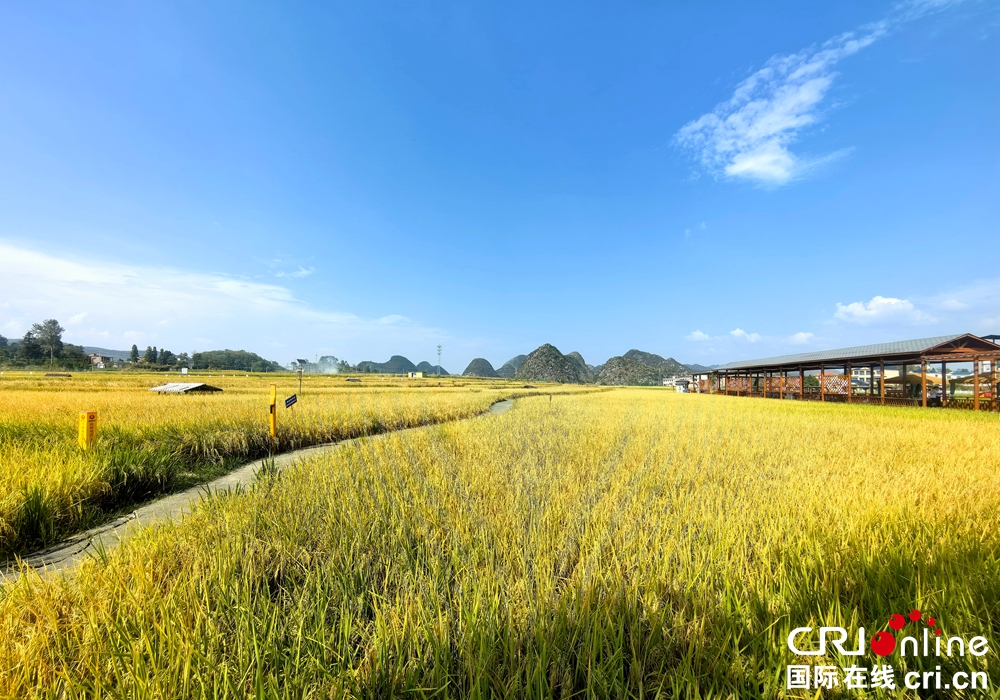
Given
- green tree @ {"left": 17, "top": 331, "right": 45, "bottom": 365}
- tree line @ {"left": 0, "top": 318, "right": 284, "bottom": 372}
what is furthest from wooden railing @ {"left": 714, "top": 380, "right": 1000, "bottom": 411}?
green tree @ {"left": 17, "top": 331, "right": 45, "bottom": 365}

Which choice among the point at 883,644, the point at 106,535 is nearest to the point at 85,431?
the point at 106,535

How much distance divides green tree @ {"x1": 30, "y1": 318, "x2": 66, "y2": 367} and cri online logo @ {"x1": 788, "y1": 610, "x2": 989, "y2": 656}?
116m

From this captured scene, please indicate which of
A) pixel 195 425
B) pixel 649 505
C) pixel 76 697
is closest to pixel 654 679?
pixel 649 505

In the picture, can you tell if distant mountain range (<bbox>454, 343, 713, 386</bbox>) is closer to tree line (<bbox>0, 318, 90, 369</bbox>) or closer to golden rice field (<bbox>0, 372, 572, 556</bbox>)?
tree line (<bbox>0, 318, 90, 369</bbox>)

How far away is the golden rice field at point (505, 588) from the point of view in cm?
159

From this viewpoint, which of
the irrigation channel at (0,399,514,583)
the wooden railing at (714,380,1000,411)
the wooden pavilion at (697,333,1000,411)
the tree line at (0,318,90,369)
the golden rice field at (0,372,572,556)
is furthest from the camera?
the tree line at (0,318,90,369)

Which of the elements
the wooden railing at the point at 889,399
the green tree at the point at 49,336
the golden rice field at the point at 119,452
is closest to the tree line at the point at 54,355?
the green tree at the point at 49,336

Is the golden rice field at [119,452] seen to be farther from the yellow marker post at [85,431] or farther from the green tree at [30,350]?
the green tree at [30,350]

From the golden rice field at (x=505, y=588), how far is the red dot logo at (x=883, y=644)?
17 centimetres

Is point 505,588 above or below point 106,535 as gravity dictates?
above

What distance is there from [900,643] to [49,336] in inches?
4968

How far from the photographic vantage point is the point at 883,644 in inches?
63.2

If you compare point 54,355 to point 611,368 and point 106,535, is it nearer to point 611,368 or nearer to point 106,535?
point 106,535

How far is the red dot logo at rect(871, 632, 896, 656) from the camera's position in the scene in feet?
5.19
